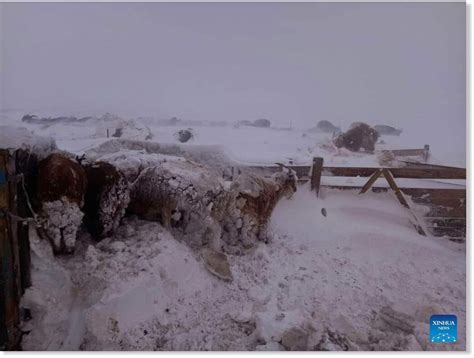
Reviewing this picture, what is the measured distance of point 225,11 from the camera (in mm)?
1675

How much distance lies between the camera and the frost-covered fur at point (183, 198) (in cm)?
167

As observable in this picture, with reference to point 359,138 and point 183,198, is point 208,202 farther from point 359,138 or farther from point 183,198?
point 359,138

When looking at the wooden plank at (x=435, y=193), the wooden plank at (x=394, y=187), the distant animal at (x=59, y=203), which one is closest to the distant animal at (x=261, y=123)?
the wooden plank at (x=394, y=187)

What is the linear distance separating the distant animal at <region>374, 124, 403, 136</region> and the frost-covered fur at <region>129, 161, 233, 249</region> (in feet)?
2.72

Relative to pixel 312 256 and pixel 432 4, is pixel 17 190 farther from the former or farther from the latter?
pixel 432 4

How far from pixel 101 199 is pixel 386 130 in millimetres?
1426

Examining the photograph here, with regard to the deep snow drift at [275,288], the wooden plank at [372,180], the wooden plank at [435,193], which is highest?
the wooden plank at [372,180]

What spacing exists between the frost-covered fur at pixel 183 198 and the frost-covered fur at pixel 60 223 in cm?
26

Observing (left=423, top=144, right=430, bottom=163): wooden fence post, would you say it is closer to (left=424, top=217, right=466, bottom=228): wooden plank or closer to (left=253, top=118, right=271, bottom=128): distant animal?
(left=424, top=217, right=466, bottom=228): wooden plank

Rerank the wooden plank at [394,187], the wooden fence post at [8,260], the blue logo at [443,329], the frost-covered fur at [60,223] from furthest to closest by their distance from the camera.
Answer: the wooden plank at [394,187], the blue logo at [443,329], the frost-covered fur at [60,223], the wooden fence post at [8,260]

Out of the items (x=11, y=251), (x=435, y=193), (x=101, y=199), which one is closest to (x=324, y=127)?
(x=435, y=193)

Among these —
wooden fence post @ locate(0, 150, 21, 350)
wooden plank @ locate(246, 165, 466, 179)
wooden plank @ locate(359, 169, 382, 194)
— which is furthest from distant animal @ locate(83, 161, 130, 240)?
wooden plank @ locate(359, 169, 382, 194)

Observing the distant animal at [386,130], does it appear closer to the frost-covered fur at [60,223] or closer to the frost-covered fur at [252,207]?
the frost-covered fur at [252,207]

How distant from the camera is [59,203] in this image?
1507mm
